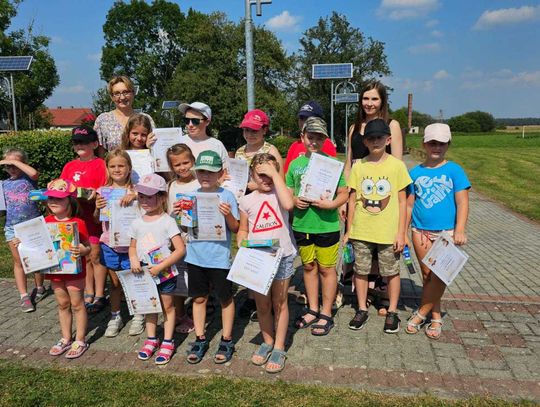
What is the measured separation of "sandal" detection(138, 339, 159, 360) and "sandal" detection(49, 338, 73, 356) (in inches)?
28.2

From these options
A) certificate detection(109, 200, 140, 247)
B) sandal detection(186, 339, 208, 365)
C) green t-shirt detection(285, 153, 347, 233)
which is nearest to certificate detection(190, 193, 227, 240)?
certificate detection(109, 200, 140, 247)

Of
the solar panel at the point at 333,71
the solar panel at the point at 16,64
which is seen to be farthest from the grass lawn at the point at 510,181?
the solar panel at the point at 16,64

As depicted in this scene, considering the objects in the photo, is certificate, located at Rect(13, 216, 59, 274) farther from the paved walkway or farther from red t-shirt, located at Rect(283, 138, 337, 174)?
red t-shirt, located at Rect(283, 138, 337, 174)

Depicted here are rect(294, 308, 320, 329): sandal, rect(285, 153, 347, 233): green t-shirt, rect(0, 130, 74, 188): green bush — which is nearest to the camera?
rect(285, 153, 347, 233): green t-shirt

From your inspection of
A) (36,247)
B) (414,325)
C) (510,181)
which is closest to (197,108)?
(36,247)

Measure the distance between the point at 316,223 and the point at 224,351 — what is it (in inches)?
55.5

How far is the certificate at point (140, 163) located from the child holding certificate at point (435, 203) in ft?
8.32

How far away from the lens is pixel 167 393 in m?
3.22

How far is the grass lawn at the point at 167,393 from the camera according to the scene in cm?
307

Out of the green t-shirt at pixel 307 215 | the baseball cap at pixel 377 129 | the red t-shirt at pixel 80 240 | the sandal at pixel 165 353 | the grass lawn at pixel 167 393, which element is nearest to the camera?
the grass lawn at pixel 167 393

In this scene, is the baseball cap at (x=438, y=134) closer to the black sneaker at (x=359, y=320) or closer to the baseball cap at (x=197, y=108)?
the black sneaker at (x=359, y=320)

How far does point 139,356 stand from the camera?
12.3 ft

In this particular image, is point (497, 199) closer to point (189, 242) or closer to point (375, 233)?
point (375, 233)

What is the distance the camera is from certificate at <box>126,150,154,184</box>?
4.18 meters
